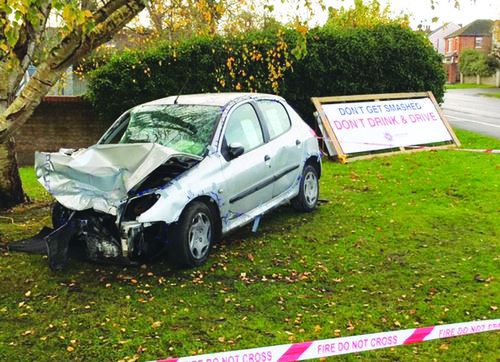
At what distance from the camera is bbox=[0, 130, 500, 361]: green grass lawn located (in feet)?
12.9

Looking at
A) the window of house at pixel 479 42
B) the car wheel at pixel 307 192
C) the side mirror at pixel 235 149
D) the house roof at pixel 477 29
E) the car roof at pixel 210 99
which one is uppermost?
the house roof at pixel 477 29

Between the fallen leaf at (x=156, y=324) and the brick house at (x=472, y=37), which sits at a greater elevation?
the brick house at (x=472, y=37)

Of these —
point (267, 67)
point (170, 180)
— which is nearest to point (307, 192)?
point (170, 180)

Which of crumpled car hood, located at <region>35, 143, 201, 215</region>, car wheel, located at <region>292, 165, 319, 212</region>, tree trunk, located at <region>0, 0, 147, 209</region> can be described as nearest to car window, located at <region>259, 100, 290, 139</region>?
car wheel, located at <region>292, 165, 319, 212</region>

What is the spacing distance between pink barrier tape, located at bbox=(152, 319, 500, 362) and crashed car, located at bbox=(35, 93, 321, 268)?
6.68ft

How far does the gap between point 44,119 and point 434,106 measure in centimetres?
1074

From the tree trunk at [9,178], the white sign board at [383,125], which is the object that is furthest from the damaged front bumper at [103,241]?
the white sign board at [383,125]

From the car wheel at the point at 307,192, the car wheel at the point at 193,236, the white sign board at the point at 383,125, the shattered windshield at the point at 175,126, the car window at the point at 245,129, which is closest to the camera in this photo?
→ the car wheel at the point at 193,236

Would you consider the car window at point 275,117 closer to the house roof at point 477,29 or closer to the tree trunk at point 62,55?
the tree trunk at point 62,55

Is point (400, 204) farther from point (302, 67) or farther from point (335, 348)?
point (302, 67)

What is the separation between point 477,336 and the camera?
3.95 m

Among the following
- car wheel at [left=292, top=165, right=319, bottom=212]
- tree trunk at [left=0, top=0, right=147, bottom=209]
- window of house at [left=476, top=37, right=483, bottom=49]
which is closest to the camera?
tree trunk at [left=0, top=0, right=147, bottom=209]

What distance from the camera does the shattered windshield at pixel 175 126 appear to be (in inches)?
233

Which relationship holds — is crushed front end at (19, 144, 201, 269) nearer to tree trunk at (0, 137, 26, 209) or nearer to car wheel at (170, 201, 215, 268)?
car wheel at (170, 201, 215, 268)
